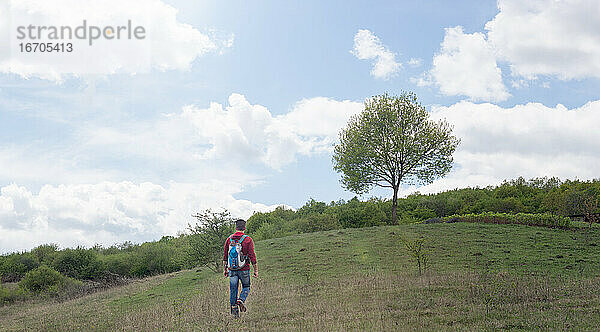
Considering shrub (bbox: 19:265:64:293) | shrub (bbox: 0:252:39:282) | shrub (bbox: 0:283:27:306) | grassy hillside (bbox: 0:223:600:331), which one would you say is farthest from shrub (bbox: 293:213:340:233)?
shrub (bbox: 0:252:39:282)

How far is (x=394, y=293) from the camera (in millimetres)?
17219

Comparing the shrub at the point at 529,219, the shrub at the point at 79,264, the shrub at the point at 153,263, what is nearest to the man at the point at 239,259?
the shrub at the point at 529,219

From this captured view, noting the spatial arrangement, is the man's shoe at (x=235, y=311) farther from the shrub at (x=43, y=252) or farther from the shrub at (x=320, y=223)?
the shrub at (x=43, y=252)

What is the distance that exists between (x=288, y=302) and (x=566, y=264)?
17.5 m

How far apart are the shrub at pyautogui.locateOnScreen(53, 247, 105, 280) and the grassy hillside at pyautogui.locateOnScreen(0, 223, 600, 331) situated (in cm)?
2774

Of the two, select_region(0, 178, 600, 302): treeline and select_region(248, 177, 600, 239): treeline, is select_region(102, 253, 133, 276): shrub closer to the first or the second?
select_region(0, 178, 600, 302): treeline

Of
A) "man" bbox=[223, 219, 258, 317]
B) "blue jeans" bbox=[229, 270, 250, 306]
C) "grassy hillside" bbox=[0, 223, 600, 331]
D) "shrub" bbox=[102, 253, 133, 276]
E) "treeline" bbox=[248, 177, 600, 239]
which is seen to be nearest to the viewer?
"grassy hillside" bbox=[0, 223, 600, 331]

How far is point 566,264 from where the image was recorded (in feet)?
81.2

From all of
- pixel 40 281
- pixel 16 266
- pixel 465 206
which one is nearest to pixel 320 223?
pixel 465 206

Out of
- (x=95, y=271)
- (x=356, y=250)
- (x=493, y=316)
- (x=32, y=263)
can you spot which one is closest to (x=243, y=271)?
(x=493, y=316)

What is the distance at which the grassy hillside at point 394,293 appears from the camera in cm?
1301

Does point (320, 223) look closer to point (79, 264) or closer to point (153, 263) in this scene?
point (153, 263)

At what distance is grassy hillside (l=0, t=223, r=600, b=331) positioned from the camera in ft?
42.7

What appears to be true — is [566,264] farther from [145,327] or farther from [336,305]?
[145,327]
